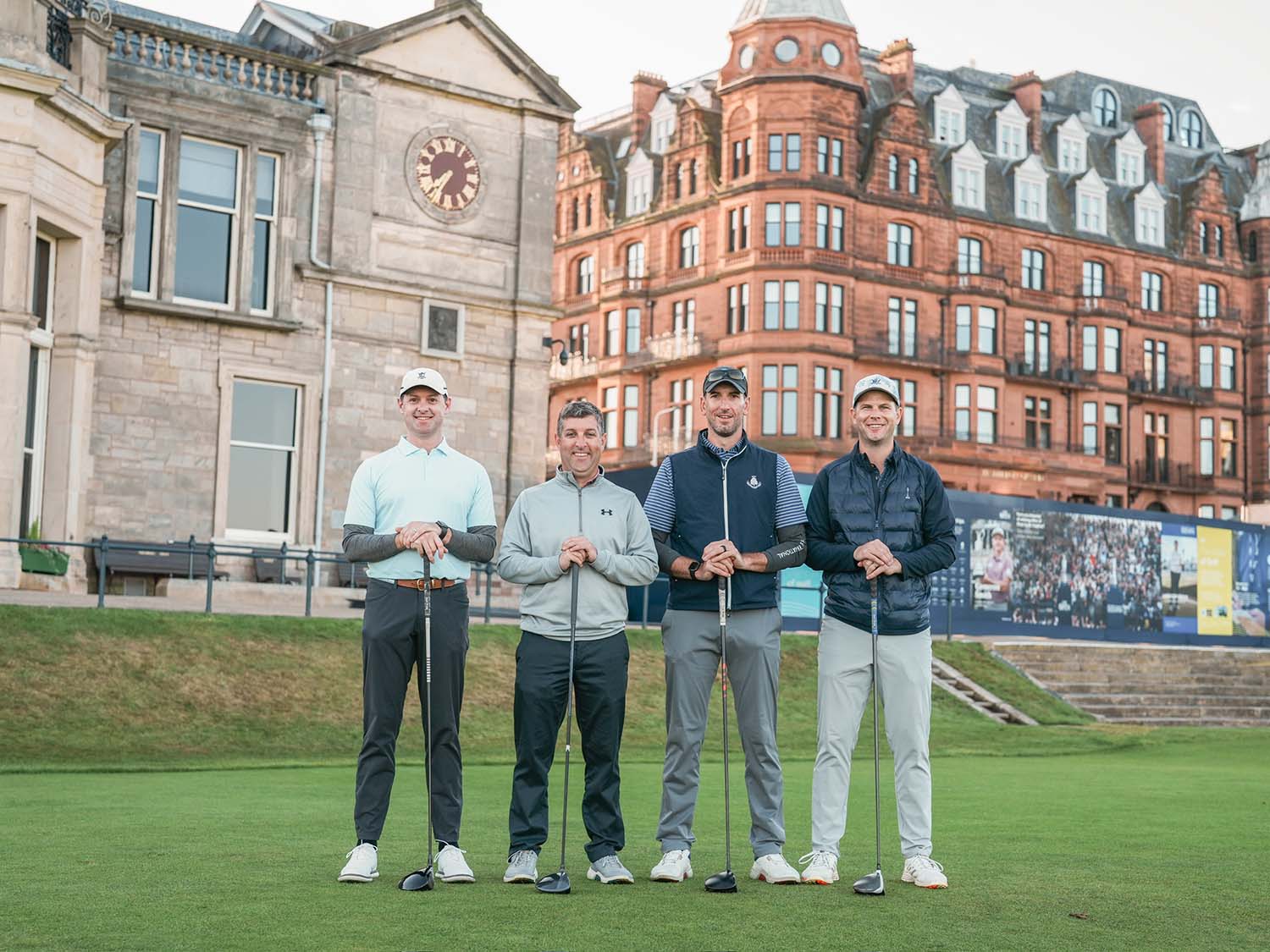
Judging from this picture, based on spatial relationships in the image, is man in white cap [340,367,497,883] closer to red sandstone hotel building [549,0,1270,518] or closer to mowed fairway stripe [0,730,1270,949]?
mowed fairway stripe [0,730,1270,949]

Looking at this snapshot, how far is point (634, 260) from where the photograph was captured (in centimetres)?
5962

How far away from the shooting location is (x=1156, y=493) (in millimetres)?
63094

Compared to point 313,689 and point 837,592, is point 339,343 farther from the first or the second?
point 837,592

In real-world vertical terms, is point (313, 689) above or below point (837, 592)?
below

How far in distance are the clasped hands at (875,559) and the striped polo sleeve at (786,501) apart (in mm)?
374

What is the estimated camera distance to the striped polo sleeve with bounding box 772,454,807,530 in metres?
7.80

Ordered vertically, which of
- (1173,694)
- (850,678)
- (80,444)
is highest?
(80,444)

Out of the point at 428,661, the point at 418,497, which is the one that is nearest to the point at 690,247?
the point at 418,497

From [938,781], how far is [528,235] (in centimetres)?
1668

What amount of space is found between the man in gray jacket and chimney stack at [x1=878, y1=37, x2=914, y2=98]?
171ft

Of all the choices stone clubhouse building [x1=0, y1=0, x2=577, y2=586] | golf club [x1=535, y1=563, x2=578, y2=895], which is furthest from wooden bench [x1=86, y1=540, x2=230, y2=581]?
golf club [x1=535, y1=563, x2=578, y2=895]

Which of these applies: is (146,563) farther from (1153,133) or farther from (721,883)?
(1153,133)

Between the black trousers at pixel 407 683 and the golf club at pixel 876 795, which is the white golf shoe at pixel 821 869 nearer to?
the golf club at pixel 876 795

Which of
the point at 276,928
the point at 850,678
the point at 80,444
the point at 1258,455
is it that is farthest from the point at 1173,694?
the point at 1258,455
